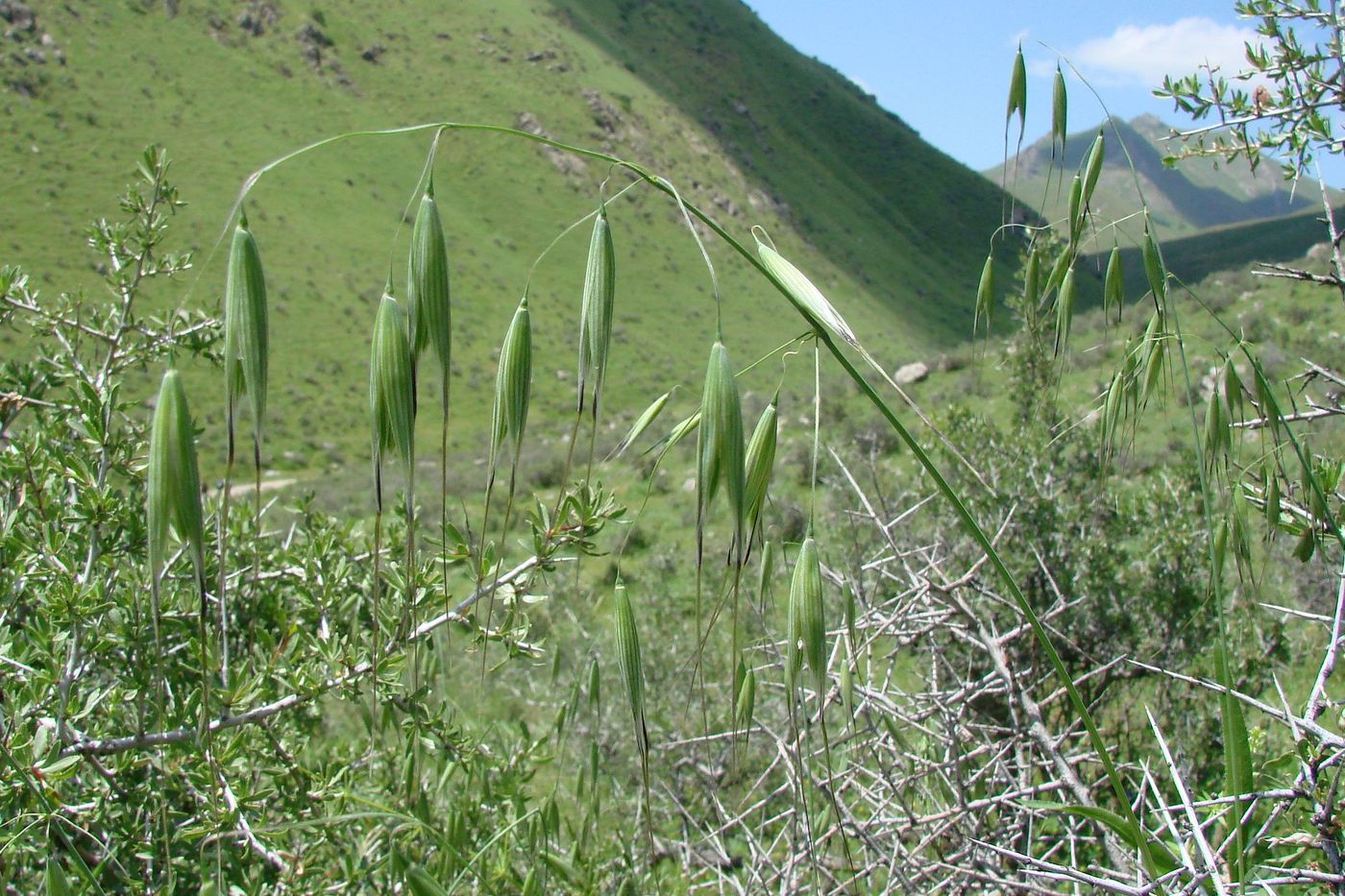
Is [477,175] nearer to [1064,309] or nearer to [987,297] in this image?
[987,297]

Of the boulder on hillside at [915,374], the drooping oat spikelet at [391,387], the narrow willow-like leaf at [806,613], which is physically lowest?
the boulder on hillside at [915,374]

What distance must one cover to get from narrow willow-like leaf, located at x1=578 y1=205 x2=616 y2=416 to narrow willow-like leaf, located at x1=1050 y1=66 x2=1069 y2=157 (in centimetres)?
90

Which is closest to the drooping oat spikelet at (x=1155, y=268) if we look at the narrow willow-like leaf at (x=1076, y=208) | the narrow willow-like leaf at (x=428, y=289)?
the narrow willow-like leaf at (x=1076, y=208)

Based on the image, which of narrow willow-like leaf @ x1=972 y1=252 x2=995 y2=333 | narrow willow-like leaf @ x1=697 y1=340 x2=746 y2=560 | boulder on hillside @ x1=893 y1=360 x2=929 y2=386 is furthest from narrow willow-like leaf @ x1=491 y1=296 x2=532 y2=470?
boulder on hillside @ x1=893 y1=360 x2=929 y2=386

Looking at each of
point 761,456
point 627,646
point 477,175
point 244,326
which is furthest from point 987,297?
point 477,175

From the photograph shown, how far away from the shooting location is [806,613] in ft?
3.28

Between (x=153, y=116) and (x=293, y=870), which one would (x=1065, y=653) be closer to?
(x=293, y=870)

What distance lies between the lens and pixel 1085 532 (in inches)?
150

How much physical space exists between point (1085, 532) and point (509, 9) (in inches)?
2019

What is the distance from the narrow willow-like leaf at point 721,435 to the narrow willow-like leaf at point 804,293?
3.9 inches

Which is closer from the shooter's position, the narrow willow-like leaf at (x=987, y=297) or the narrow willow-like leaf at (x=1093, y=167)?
the narrow willow-like leaf at (x=1093, y=167)

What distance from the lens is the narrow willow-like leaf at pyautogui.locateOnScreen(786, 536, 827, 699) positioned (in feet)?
3.23

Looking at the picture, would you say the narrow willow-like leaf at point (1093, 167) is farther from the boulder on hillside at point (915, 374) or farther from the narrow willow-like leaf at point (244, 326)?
the boulder on hillside at point (915, 374)

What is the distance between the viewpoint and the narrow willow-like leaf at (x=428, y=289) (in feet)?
2.93
